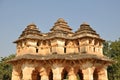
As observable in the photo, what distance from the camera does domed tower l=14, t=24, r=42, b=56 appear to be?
2503 cm

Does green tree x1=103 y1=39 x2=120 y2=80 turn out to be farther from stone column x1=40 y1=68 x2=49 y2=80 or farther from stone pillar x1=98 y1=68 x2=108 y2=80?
stone column x1=40 y1=68 x2=49 y2=80

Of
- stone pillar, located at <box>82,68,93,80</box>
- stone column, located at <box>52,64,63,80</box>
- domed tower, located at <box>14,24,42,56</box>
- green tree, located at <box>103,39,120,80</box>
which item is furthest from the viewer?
green tree, located at <box>103,39,120,80</box>

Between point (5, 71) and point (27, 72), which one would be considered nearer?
point (27, 72)

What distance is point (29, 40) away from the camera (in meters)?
25.2

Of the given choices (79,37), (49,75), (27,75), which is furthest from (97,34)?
(27,75)

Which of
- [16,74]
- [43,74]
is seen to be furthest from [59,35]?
[16,74]

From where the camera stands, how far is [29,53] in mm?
24672

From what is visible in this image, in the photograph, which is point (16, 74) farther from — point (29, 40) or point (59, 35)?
point (59, 35)

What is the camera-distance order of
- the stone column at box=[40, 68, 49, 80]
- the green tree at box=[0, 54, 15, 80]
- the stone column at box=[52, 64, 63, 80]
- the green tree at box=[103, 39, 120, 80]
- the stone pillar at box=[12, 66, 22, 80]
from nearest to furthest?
the stone column at box=[52, 64, 63, 80], the stone column at box=[40, 68, 49, 80], the stone pillar at box=[12, 66, 22, 80], the green tree at box=[103, 39, 120, 80], the green tree at box=[0, 54, 15, 80]

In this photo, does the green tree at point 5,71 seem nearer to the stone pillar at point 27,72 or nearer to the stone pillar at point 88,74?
the stone pillar at point 27,72

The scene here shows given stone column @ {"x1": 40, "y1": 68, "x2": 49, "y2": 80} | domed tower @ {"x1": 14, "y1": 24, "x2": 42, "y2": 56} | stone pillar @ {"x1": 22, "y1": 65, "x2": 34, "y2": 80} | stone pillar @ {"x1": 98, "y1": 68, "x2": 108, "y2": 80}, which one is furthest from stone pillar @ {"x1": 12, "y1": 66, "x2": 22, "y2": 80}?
stone pillar @ {"x1": 98, "y1": 68, "x2": 108, "y2": 80}

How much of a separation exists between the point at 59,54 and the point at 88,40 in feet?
10.2

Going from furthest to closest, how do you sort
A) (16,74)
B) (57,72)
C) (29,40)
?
(16,74) → (29,40) → (57,72)

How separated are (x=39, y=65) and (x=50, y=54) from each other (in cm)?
154
